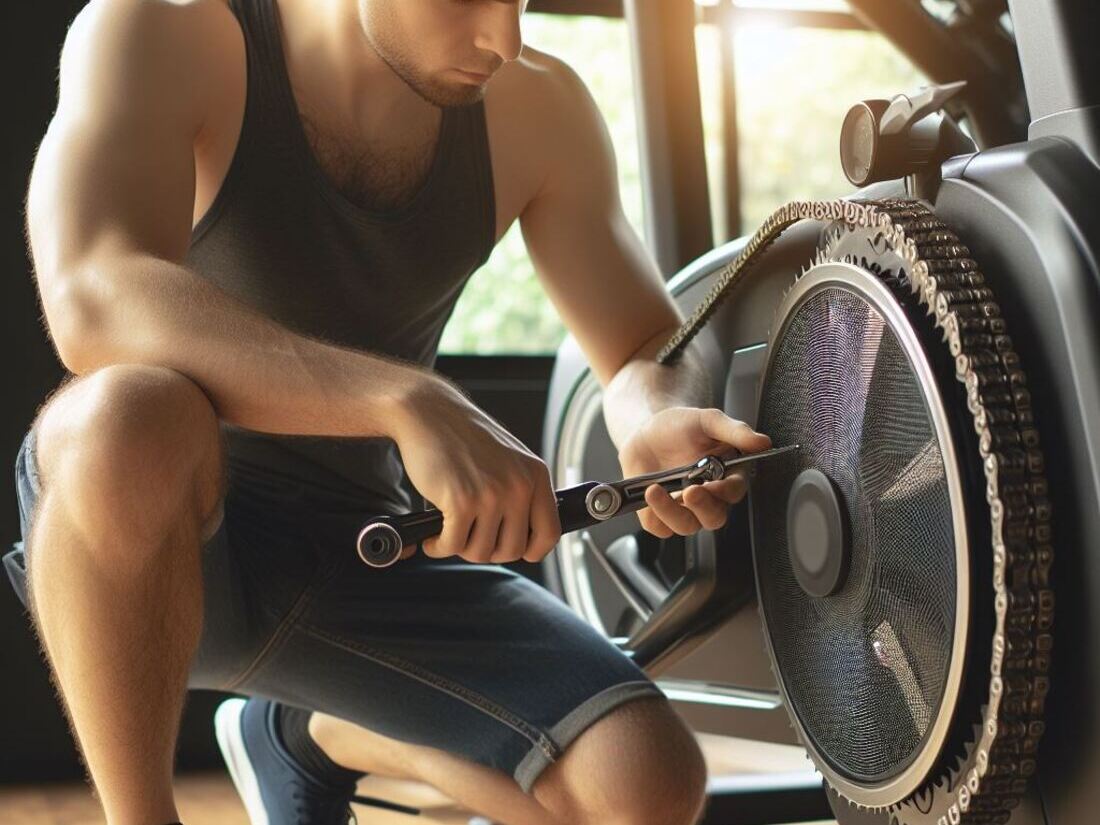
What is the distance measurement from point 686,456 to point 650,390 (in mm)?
152

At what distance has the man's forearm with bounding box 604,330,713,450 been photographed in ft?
4.08

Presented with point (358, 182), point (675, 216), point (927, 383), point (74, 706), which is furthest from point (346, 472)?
point (675, 216)

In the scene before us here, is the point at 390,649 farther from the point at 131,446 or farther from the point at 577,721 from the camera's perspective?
the point at 131,446

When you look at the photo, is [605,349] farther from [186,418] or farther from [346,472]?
[186,418]

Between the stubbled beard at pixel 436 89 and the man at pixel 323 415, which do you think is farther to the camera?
the stubbled beard at pixel 436 89

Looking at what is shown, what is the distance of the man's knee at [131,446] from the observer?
0.95 metres

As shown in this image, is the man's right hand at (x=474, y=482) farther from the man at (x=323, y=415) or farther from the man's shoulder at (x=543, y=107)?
the man's shoulder at (x=543, y=107)

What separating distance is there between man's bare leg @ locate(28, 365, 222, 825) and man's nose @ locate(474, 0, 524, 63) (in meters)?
0.41

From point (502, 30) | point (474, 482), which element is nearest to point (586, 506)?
point (474, 482)

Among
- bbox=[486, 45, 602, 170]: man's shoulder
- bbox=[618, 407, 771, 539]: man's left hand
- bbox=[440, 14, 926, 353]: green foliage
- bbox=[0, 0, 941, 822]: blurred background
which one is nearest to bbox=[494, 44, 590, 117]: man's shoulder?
bbox=[486, 45, 602, 170]: man's shoulder

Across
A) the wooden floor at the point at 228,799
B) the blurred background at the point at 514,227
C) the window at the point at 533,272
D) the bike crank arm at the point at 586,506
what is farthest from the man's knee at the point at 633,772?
the window at the point at 533,272

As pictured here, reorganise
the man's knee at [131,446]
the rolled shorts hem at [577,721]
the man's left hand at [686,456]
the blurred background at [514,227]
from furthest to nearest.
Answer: the blurred background at [514,227]
the rolled shorts hem at [577,721]
the man's left hand at [686,456]
the man's knee at [131,446]

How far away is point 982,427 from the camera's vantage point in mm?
840

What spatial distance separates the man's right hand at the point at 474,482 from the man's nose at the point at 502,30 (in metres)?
0.36
